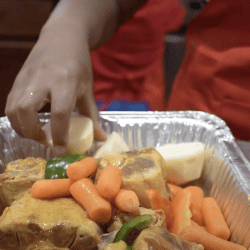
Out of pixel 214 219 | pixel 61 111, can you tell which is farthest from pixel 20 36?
pixel 214 219

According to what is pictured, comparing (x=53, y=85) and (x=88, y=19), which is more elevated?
(x=88, y=19)

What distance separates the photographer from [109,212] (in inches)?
32.4

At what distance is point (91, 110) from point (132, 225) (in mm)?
630

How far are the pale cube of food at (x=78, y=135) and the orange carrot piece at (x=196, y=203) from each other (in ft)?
1.53

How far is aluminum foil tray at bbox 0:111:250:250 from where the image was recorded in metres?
1.03

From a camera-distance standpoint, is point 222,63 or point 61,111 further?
point 222,63

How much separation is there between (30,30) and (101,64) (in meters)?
1.27

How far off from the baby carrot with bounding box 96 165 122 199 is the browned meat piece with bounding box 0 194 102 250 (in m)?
0.09

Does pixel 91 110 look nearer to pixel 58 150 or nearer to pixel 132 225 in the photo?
pixel 58 150

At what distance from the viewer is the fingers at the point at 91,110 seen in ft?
4.04

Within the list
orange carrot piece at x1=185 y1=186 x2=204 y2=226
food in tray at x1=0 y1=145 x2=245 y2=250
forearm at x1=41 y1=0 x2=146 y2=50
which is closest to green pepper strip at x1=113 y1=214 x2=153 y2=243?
food in tray at x1=0 y1=145 x2=245 y2=250

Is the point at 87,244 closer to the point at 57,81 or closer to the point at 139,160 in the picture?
the point at 139,160

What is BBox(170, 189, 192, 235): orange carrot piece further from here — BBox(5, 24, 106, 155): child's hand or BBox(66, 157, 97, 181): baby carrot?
BBox(5, 24, 106, 155): child's hand

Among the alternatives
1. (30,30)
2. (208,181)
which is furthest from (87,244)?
(30,30)
